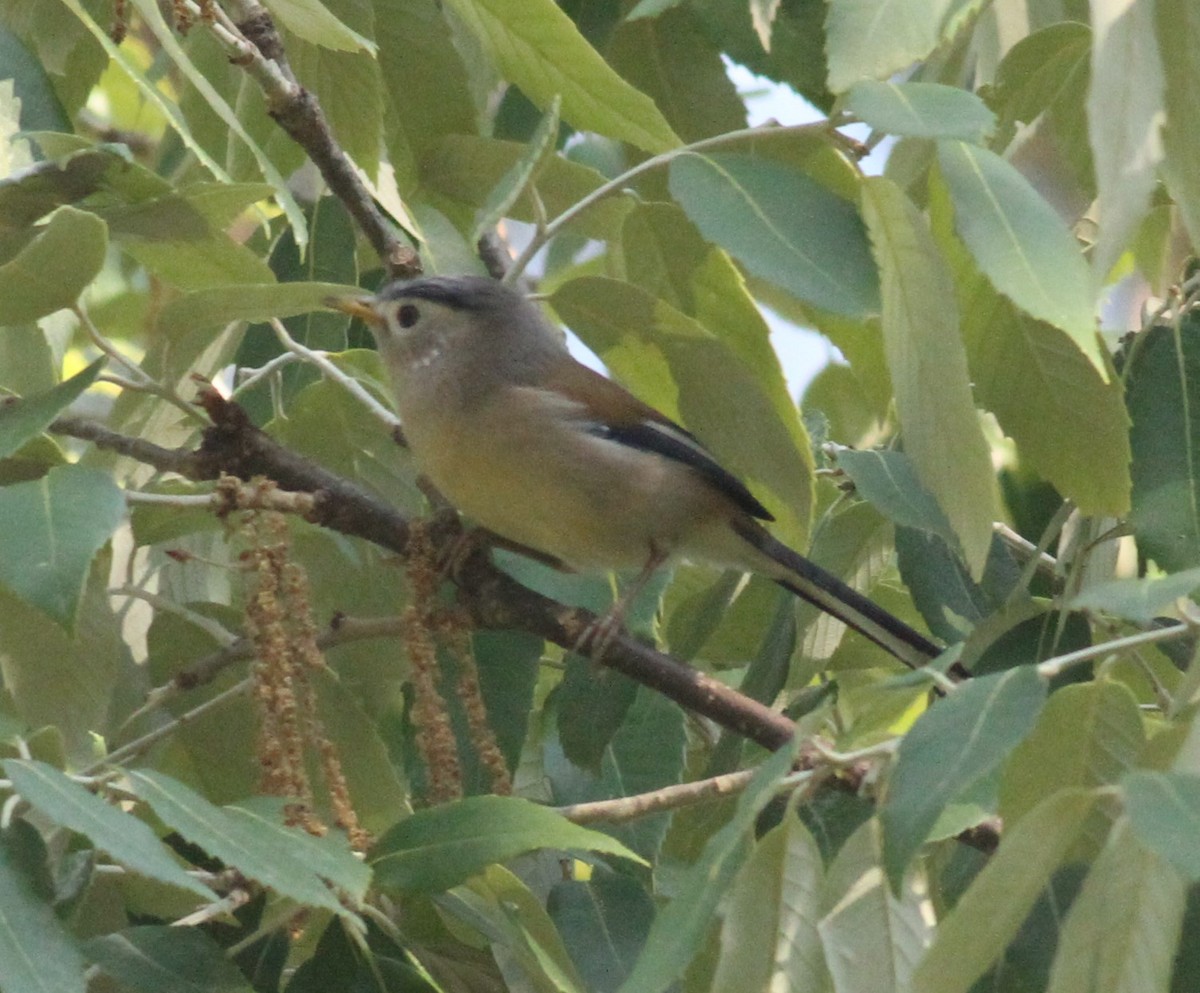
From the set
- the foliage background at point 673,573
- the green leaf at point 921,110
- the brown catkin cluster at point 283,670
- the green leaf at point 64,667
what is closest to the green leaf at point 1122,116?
the foliage background at point 673,573

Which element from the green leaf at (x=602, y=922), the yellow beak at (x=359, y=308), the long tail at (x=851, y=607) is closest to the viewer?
the green leaf at (x=602, y=922)

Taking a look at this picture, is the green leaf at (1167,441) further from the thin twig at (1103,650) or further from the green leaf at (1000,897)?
the green leaf at (1000,897)

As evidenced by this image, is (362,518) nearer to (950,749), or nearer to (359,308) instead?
(359,308)

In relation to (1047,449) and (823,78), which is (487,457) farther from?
(1047,449)

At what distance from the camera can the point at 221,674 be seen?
9.06 feet

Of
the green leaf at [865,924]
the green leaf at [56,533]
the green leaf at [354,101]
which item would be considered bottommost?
the green leaf at [865,924]

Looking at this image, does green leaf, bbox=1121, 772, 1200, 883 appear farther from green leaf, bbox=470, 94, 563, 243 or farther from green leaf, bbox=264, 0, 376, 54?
green leaf, bbox=264, 0, 376, 54

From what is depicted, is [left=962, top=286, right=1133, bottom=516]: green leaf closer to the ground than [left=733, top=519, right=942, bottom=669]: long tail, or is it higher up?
higher up

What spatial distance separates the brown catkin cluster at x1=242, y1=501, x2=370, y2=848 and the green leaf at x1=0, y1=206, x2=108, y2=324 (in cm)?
40

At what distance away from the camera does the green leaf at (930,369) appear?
2.09m

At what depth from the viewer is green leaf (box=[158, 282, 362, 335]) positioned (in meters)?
2.30

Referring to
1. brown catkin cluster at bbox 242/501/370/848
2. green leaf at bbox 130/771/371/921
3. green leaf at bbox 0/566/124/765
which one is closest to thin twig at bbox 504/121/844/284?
brown catkin cluster at bbox 242/501/370/848

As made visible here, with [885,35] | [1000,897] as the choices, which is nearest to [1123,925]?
[1000,897]

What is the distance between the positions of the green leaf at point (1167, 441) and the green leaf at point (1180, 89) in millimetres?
631
